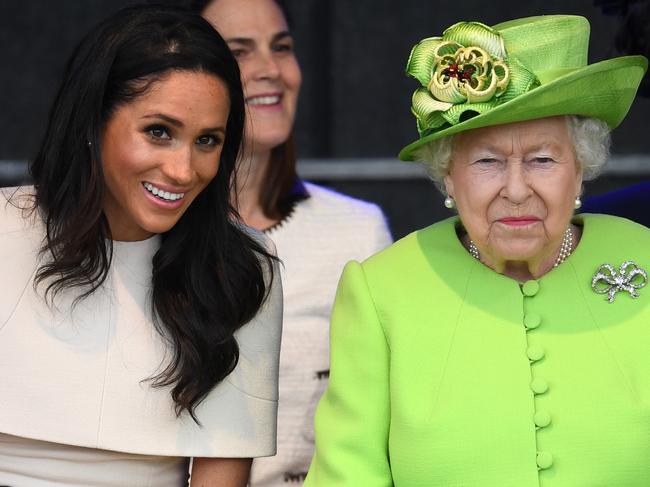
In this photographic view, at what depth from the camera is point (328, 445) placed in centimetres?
349

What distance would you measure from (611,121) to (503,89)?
32cm

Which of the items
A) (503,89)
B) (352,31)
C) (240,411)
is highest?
(352,31)

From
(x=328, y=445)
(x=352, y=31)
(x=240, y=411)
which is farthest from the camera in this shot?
(x=352, y=31)

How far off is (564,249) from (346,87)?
2.27 m

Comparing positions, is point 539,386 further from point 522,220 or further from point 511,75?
point 511,75

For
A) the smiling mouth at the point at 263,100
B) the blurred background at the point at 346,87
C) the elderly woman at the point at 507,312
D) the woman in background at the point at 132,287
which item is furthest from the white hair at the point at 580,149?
the blurred background at the point at 346,87

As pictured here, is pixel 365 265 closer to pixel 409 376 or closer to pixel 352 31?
pixel 409 376

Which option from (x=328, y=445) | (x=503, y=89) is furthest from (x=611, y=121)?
(x=328, y=445)

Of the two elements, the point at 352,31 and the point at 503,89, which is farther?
the point at 352,31

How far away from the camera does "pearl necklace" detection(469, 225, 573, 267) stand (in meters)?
3.55

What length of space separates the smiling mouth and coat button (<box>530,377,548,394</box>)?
5.23ft

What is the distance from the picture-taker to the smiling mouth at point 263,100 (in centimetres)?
462

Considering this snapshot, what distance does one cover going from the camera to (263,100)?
183 inches

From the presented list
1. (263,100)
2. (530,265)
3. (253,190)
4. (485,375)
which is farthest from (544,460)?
(263,100)
